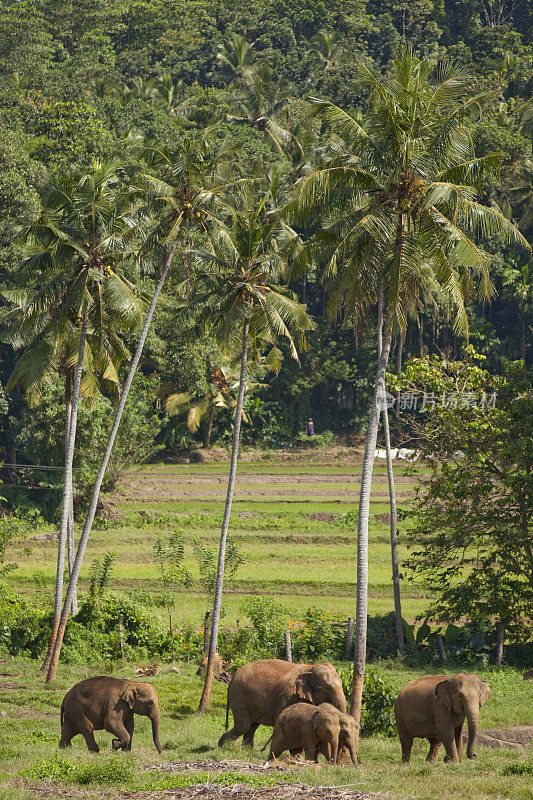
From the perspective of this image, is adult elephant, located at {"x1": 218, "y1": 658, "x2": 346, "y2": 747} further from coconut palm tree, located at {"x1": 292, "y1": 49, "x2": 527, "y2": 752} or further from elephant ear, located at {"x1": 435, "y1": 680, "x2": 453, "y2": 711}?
coconut palm tree, located at {"x1": 292, "y1": 49, "x2": 527, "y2": 752}

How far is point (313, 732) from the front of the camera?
15.1 meters

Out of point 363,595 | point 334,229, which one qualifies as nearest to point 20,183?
point 334,229

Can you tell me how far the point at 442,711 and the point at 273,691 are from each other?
316cm

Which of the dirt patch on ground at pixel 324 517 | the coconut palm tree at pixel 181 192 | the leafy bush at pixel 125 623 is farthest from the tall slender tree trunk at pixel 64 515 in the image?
the dirt patch on ground at pixel 324 517

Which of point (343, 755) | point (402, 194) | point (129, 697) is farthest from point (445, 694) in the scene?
point (402, 194)

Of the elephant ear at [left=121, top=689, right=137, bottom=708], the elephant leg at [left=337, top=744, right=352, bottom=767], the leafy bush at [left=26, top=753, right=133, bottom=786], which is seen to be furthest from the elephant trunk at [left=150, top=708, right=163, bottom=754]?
the elephant leg at [left=337, top=744, right=352, bottom=767]

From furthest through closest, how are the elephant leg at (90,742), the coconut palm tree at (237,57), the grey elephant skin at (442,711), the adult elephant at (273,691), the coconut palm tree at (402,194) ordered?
1. the coconut palm tree at (237,57)
2. the coconut palm tree at (402,194)
3. the elephant leg at (90,742)
4. the adult elephant at (273,691)
5. the grey elephant skin at (442,711)

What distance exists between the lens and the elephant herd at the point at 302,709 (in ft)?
50.0

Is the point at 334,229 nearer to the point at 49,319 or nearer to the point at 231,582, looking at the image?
the point at 49,319

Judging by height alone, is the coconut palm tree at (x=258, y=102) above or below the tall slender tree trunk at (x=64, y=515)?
above

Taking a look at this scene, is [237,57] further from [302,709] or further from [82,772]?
[82,772]

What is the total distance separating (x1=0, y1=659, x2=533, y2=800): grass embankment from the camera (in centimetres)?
1341

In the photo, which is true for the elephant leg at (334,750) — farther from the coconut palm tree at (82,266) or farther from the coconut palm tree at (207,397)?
the coconut palm tree at (207,397)

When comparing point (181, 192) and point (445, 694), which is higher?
point (181, 192)
